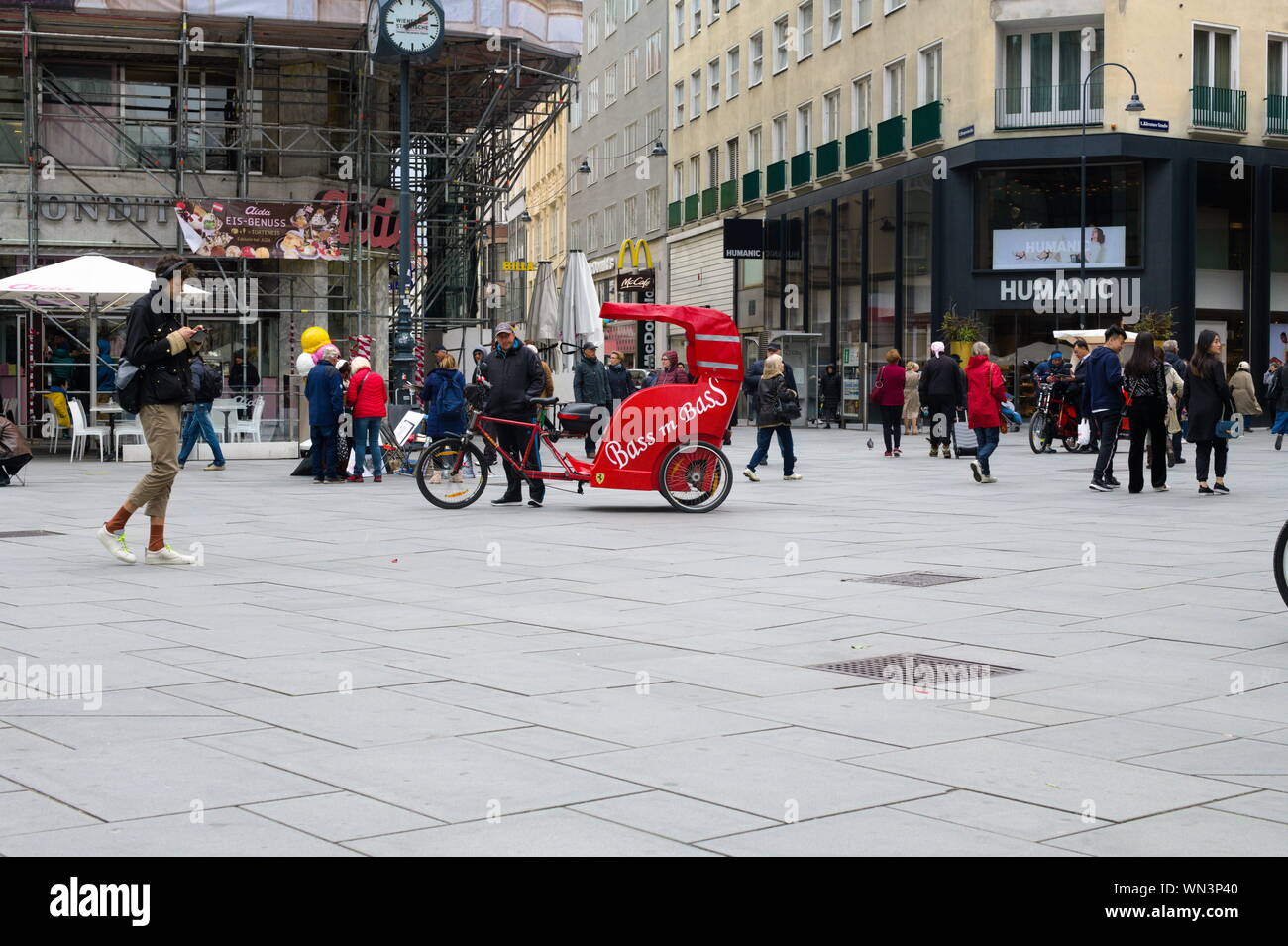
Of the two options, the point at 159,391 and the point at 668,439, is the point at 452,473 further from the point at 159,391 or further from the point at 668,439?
the point at 159,391

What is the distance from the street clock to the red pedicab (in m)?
10.5

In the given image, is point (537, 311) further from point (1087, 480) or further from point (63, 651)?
point (63, 651)

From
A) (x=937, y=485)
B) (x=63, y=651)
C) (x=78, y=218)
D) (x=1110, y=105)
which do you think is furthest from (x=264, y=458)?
(x=1110, y=105)

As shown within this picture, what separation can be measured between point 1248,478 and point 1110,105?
72.2ft

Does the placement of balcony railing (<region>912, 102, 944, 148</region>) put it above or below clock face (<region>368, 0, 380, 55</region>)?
above

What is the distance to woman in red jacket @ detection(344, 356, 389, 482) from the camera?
1997 centimetres

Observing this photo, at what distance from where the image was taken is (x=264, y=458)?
2577 cm

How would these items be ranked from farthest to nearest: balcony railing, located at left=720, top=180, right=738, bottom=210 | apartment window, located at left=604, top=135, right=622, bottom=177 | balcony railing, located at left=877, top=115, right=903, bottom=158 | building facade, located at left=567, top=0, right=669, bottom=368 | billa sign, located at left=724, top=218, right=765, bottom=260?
apartment window, located at left=604, top=135, right=622, bottom=177
building facade, located at left=567, top=0, right=669, bottom=368
balcony railing, located at left=720, top=180, right=738, bottom=210
billa sign, located at left=724, top=218, right=765, bottom=260
balcony railing, located at left=877, top=115, right=903, bottom=158

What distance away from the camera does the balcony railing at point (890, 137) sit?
44312 mm

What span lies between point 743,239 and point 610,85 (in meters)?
25.3

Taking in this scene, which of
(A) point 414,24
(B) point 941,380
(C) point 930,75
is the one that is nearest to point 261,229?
(A) point 414,24

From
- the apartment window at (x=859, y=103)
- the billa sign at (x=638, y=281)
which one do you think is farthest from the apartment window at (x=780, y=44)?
the billa sign at (x=638, y=281)

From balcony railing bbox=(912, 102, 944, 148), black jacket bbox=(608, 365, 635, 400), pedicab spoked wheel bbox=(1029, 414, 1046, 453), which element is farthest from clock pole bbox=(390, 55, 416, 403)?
balcony railing bbox=(912, 102, 944, 148)

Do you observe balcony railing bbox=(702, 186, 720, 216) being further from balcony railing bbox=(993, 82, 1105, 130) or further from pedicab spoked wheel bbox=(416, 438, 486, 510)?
pedicab spoked wheel bbox=(416, 438, 486, 510)
